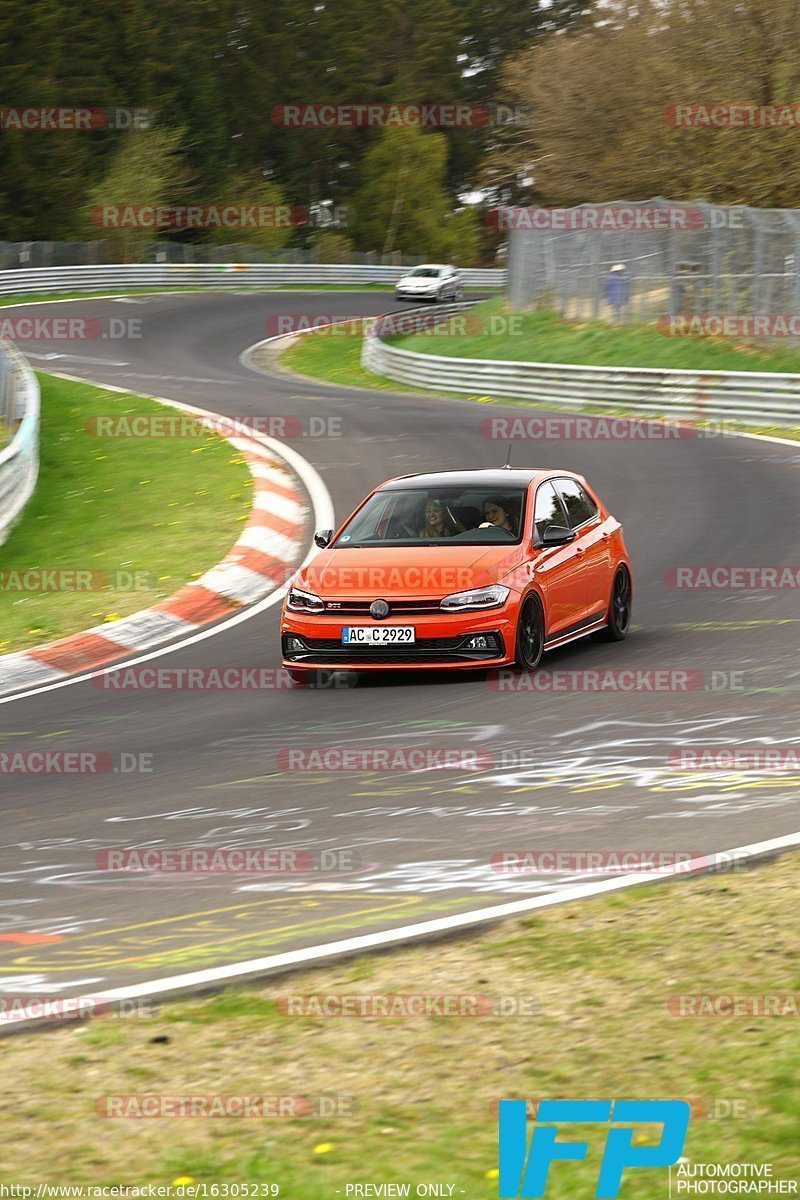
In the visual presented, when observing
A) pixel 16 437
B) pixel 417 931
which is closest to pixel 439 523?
pixel 417 931

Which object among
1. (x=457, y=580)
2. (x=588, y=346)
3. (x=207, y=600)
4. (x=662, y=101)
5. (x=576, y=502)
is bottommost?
(x=207, y=600)

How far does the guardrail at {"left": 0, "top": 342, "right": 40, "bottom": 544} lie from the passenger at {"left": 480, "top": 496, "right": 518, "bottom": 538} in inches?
262

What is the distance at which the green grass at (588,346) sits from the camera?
32.6 meters

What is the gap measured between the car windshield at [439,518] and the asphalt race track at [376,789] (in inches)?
40.1

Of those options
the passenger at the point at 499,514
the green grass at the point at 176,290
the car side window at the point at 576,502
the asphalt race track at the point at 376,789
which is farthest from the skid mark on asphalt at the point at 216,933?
the green grass at the point at 176,290

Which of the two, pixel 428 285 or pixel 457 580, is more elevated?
pixel 428 285

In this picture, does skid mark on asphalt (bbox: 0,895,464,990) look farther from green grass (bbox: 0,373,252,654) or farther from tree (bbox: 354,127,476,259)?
tree (bbox: 354,127,476,259)

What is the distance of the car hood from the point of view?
12125 mm

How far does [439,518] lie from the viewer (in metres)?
13.1

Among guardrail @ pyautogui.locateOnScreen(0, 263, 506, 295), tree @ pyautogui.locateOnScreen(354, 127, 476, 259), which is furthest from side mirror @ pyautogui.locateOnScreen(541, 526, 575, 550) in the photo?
tree @ pyautogui.locateOnScreen(354, 127, 476, 259)

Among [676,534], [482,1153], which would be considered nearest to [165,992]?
[482,1153]

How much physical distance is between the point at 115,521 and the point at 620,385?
14276 mm

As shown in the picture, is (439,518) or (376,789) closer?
(376,789)

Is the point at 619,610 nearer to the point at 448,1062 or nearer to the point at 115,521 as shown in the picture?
the point at 115,521
